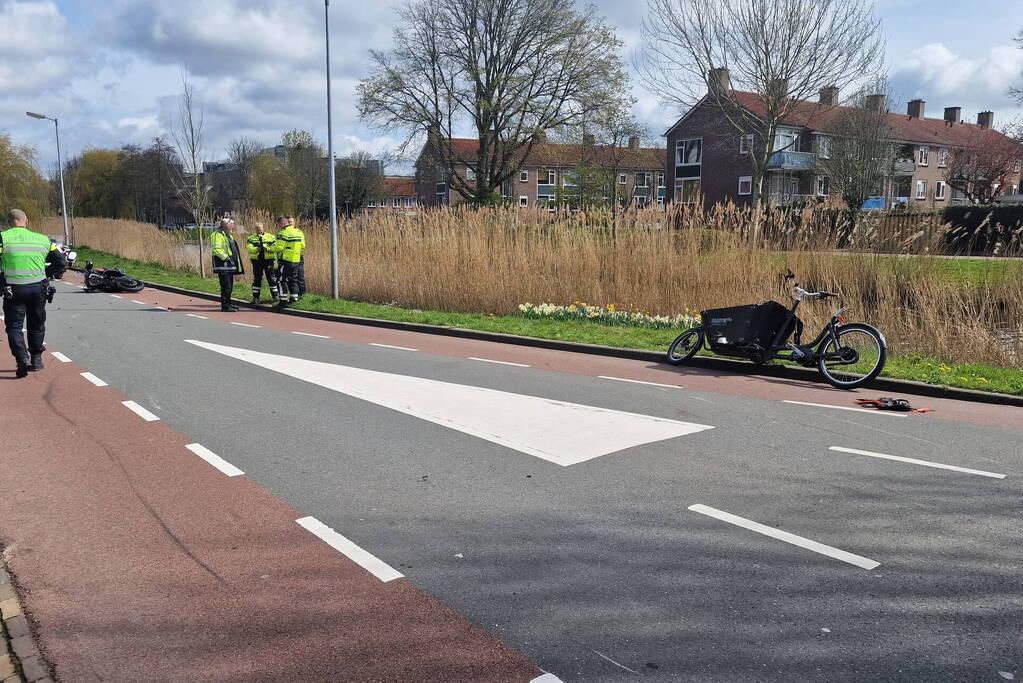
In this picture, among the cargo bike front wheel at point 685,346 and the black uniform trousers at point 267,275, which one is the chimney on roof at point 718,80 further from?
the cargo bike front wheel at point 685,346

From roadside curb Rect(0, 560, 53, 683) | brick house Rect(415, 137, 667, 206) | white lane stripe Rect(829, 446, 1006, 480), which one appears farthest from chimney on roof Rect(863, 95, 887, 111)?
roadside curb Rect(0, 560, 53, 683)

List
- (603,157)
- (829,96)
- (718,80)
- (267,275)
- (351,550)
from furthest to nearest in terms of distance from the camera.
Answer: (603,157) → (829,96) → (718,80) → (267,275) → (351,550)

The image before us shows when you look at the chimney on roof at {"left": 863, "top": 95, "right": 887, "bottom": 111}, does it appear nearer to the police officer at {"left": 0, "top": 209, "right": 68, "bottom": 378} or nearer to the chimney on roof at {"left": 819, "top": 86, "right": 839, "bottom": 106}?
the chimney on roof at {"left": 819, "top": 86, "right": 839, "bottom": 106}

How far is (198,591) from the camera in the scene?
3686 millimetres

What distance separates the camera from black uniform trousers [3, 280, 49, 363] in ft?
29.6

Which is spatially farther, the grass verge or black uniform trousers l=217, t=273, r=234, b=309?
black uniform trousers l=217, t=273, r=234, b=309

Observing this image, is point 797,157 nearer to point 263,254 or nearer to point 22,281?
point 263,254

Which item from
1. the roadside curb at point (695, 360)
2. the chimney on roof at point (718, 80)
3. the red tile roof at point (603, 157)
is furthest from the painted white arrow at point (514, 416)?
the red tile roof at point (603, 157)

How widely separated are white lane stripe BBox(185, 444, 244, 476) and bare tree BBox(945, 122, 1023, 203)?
174 feet

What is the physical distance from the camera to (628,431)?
6543mm

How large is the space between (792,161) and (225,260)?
44147 millimetres

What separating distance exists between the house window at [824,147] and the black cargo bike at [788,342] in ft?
112

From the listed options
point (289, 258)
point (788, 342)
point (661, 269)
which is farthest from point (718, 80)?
point (788, 342)

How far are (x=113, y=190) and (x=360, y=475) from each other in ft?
281
